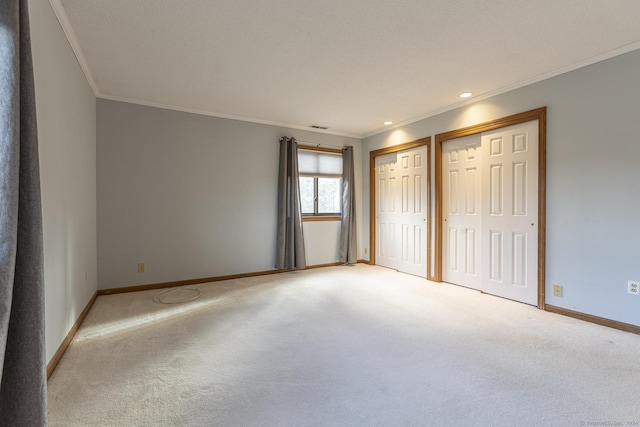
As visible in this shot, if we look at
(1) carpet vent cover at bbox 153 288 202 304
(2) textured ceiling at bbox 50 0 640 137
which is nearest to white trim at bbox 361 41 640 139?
(2) textured ceiling at bbox 50 0 640 137

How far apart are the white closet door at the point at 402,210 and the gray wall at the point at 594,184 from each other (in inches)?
62.2

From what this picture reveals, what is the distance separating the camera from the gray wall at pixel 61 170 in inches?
71.1

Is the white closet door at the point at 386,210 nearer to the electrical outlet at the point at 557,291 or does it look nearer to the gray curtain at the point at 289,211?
the gray curtain at the point at 289,211

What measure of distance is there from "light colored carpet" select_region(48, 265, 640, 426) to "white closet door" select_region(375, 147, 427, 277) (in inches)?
55.8

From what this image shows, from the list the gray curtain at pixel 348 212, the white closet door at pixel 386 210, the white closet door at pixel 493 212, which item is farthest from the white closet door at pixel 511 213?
the gray curtain at pixel 348 212

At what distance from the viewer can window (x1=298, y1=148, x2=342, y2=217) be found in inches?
198

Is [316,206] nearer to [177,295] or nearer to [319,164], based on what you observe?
[319,164]

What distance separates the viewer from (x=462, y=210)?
3885mm

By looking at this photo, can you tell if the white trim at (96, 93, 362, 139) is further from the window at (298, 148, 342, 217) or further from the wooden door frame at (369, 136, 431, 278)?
the wooden door frame at (369, 136, 431, 278)

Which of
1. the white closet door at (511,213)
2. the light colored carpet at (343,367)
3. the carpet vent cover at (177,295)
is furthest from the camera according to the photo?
Answer: the carpet vent cover at (177,295)

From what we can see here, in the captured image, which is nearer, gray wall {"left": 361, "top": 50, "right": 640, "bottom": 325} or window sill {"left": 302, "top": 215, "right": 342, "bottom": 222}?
gray wall {"left": 361, "top": 50, "right": 640, "bottom": 325}

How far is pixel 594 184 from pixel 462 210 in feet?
4.47

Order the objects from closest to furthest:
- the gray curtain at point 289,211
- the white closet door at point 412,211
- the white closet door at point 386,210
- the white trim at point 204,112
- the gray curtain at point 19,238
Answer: the gray curtain at point 19,238
the white trim at point 204,112
the white closet door at point 412,211
the gray curtain at point 289,211
the white closet door at point 386,210

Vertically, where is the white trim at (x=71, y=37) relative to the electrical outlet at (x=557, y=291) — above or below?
above
